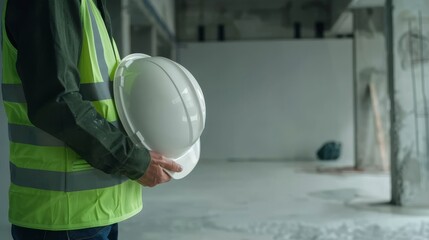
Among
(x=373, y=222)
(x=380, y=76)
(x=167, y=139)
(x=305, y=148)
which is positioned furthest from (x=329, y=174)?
(x=167, y=139)

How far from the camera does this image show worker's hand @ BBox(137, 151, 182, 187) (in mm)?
1112

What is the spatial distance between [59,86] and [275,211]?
3.67 metres

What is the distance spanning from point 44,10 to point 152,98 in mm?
335

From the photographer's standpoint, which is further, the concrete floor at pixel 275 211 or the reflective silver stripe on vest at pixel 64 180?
the concrete floor at pixel 275 211

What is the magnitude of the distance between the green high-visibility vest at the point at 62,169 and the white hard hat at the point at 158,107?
5 centimetres

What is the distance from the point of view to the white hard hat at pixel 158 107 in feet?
3.90

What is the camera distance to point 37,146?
1.09 meters

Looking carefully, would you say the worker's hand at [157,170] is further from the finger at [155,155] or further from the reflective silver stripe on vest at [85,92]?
the reflective silver stripe on vest at [85,92]

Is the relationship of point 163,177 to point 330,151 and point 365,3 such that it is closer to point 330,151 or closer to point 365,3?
point 365,3

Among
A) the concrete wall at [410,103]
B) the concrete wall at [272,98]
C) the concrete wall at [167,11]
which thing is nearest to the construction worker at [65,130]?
the concrete wall at [410,103]

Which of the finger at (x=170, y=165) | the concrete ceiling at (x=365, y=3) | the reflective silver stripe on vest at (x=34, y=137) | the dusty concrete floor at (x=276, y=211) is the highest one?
the concrete ceiling at (x=365, y=3)

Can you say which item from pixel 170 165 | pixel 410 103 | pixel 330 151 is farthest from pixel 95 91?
pixel 330 151

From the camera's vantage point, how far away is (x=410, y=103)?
15.6ft

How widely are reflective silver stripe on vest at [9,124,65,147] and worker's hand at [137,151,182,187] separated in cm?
21
